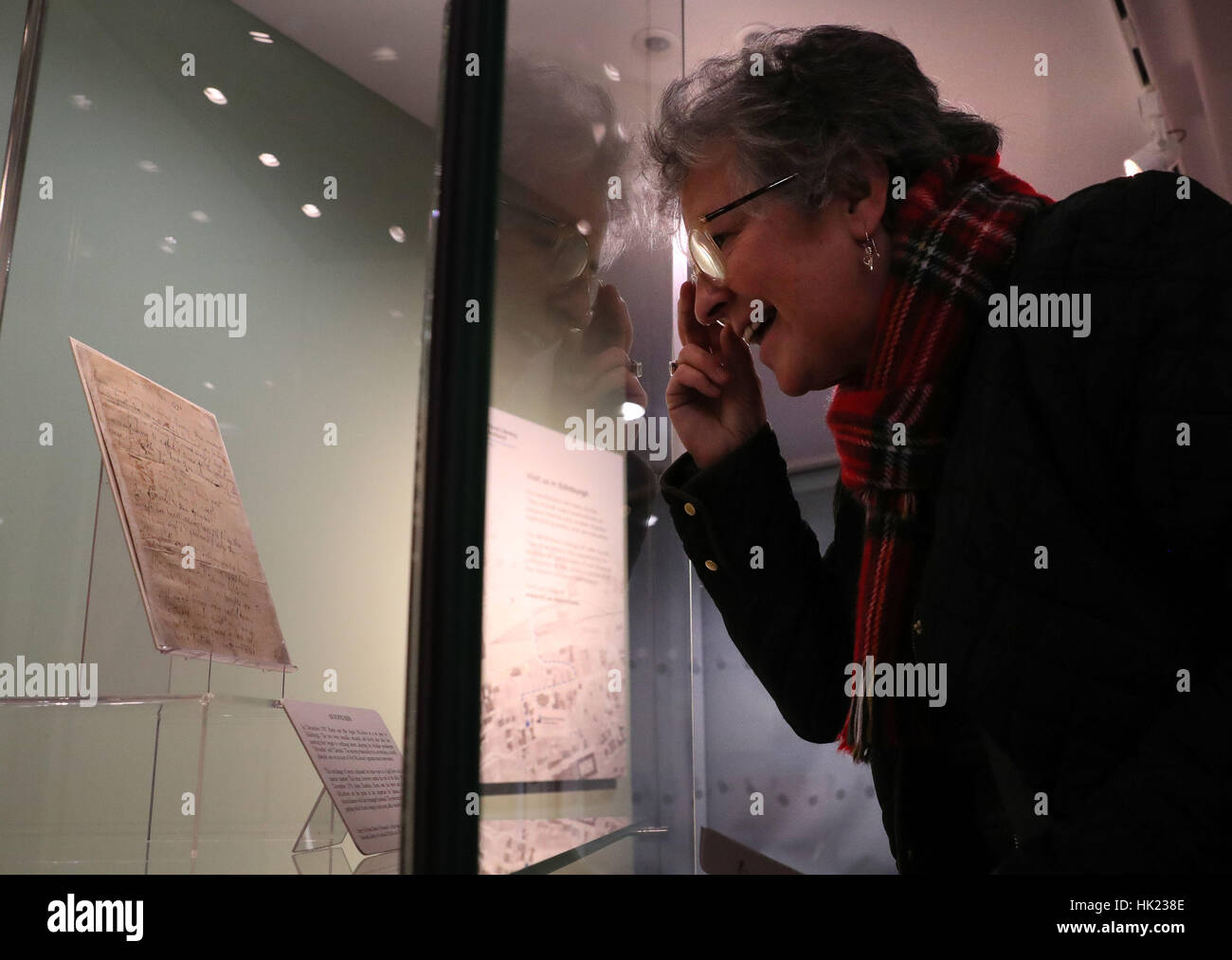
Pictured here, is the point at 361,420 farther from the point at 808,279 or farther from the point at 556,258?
the point at 556,258

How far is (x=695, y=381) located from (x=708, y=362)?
3cm

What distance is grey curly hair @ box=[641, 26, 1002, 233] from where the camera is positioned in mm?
1173

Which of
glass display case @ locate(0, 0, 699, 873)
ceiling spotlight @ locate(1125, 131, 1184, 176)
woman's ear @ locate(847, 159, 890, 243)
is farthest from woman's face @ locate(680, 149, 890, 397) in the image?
ceiling spotlight @ locate(1125, 131, 1184, 176)

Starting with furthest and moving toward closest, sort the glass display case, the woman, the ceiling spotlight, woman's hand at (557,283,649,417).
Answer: the ceiling spotlight, woman's hand at (557,283,649,417), the woman, the glass display case

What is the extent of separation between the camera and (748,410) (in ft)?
4.22

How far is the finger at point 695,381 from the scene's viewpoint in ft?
4.26

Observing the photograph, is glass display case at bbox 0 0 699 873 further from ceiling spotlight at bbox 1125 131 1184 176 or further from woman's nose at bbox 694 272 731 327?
ceiling spotlight at bbox 1125 131 1184 176

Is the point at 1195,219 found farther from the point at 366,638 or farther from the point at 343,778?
the point at 366,638

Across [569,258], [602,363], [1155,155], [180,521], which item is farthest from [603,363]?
[1155,155]

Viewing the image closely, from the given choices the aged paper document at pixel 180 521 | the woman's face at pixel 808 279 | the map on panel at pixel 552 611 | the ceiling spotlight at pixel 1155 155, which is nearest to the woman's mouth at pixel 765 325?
the woman's face at pixel 808 279

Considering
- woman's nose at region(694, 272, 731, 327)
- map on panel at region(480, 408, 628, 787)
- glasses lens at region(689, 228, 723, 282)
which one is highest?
glasses lens at region(689, 228, 723, 282)

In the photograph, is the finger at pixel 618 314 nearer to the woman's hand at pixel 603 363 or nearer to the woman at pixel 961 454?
the woman's hand at pixel 603 363

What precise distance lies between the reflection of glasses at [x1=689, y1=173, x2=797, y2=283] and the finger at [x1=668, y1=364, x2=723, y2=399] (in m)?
0.12
